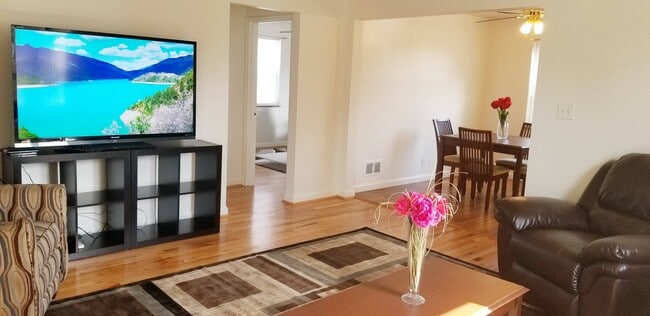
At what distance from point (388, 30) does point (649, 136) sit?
3156 mm

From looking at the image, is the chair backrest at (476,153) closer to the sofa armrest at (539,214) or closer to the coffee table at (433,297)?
the sofa armrest at (539,214)

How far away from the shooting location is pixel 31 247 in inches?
85.0

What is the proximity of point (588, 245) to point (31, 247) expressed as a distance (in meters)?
2.64

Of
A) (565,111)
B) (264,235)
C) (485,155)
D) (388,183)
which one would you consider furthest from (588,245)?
(388,183)

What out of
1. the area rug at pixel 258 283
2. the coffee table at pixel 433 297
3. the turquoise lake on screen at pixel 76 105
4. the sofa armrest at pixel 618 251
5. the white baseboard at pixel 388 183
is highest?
the turquoise lake on screen at pixel 76 105

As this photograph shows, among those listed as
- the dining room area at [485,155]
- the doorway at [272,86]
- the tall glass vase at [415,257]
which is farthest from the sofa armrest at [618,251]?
the doorway at [272,86]

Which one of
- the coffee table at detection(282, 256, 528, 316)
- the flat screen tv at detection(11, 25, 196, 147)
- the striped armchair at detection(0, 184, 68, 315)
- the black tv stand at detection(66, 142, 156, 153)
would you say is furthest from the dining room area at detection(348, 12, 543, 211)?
the striped armchair at detection(0, 184, 68, 315)

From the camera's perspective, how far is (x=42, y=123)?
328cm

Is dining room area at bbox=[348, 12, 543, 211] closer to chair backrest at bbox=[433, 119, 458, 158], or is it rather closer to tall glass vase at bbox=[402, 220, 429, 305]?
chair backrest at bbox=[433, 119, 458, 158]

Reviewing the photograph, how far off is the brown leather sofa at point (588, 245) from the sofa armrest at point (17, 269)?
2.53 meters

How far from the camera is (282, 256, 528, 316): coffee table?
2.01m

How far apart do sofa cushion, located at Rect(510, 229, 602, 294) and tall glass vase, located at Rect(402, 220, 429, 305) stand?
3.18 feet

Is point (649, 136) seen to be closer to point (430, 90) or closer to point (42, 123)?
point (430, 90)

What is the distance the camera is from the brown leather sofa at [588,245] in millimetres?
2451
